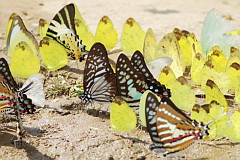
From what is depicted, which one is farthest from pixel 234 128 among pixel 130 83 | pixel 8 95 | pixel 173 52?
pixel 8 95

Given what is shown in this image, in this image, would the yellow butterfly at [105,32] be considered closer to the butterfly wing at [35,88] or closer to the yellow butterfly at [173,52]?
the yellow butterfly at [173,52]

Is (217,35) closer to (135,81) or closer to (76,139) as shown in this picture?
(135,81)

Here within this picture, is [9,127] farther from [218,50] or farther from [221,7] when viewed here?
[221,7]

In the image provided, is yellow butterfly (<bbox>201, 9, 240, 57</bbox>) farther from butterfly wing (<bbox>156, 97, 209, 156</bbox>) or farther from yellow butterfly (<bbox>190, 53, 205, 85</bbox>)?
butterfly wing (<bbox>156, 97, 209, 156</bbox>)

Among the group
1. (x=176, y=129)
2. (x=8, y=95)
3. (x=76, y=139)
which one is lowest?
(x=76, y=139)

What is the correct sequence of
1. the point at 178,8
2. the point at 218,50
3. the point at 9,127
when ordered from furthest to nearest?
the point at 178,8 < the point at 218,50 < the point at 9,127

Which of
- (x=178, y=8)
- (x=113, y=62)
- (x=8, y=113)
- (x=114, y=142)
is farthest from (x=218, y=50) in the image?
(x=178, y=8)

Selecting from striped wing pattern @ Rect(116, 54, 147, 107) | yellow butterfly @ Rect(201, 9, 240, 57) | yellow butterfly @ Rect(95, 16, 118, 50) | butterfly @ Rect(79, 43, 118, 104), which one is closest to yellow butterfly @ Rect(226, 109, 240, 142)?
striped wing pattern @ Rect(116, 54, 147, 107)
